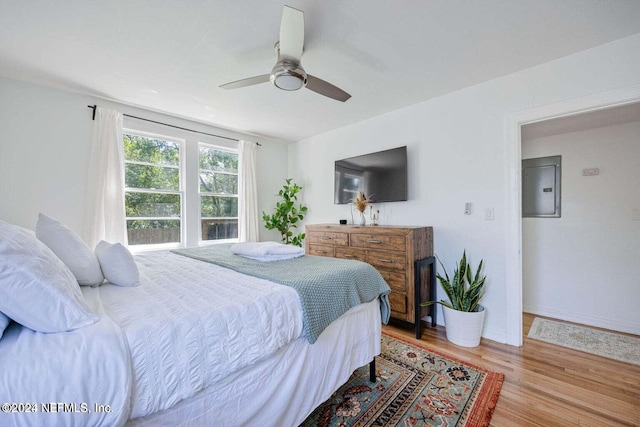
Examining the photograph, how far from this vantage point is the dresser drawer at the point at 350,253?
9.59 ft

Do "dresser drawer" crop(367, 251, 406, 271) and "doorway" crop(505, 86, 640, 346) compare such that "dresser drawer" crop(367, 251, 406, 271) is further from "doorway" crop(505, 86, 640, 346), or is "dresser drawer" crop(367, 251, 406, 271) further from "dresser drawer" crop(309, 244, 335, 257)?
"doorway" crop(505, 86, 640, 346)

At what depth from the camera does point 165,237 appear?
3420 mm

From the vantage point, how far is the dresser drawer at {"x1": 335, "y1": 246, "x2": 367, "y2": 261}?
2922 millimetres

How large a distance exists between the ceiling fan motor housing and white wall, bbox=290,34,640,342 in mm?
1795

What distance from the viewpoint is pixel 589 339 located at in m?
2.50

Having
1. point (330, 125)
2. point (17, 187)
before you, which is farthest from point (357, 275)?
point (17, 187)

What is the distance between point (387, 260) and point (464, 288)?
785 millimetres

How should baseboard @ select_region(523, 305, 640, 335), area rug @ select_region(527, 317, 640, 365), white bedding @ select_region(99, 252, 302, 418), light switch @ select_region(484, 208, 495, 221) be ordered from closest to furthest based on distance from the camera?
white bedding @ select_region(99, 252, 302, 418)
area rug @ select_region(527, 317, 640, 365)
light switch @ select_region(484, 208, 495, 221)
baseboard @ select_region(523, 305, 640, 335)

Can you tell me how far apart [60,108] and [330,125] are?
302cm

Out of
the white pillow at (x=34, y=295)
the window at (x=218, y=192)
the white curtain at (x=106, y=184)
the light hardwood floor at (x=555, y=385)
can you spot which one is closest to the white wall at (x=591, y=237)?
the light hardwood floor at (x=555, y=385)

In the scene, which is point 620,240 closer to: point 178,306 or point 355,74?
→ point 355,74

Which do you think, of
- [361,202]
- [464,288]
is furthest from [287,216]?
[464,288]

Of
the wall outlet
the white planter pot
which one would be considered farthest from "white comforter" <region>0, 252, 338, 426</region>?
the wall outlet

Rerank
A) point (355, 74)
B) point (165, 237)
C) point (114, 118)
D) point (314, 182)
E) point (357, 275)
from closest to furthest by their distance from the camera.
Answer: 1. point (357, 275)
2. point (355, 74)
3. point (114, 118)
4. point (165, 237)
5. point (314, 182)
